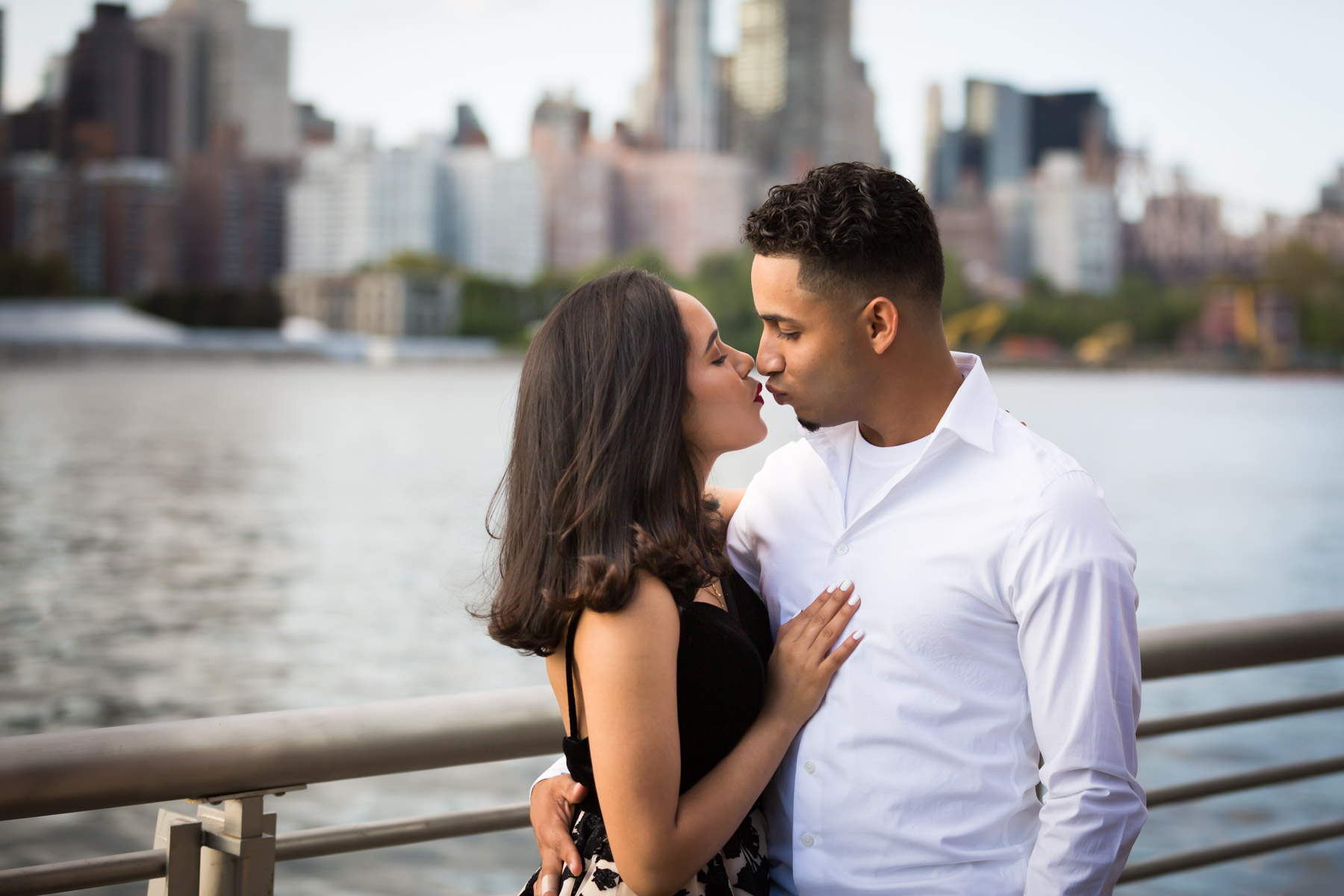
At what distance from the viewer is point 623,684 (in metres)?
1.27

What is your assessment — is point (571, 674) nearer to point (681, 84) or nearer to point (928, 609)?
point (928, 609)

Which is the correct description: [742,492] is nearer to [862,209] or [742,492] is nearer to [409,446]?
[862,209]

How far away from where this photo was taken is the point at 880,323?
1450 millimetres

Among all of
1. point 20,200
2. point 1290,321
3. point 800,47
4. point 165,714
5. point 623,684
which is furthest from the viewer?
point 800,47

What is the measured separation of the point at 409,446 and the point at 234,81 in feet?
297

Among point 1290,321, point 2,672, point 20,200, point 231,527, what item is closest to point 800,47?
point 1290,321

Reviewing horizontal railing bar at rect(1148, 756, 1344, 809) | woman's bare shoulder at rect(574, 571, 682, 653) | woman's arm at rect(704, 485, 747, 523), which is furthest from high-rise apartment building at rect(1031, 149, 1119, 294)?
woman's bare shoulder at rect(574, 571, 682, 653)

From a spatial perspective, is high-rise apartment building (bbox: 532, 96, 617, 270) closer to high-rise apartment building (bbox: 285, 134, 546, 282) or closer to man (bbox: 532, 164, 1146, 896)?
high-rise apartment building (bbox: 285, 134, 546, 282)

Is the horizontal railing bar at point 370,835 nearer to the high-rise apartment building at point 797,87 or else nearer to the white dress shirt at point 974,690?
the white dress shirt at point 974,690

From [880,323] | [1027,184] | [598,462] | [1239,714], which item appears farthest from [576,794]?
[1027,184]

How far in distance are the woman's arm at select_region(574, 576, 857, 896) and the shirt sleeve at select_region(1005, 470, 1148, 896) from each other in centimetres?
31

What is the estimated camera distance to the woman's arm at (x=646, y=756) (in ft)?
4.17

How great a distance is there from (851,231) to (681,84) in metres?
121

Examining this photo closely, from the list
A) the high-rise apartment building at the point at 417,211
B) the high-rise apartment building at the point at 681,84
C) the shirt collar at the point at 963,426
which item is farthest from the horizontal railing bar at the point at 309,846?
the high-rise apartment building at the point at 681,84
